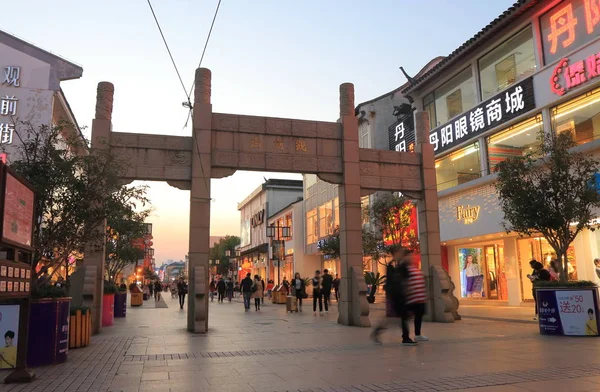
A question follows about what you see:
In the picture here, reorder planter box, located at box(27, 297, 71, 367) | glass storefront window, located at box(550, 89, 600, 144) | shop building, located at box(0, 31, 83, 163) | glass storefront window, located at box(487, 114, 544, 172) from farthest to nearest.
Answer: shop building, located at box(0, 31, 83, 163) < glass storefront window, located at box(487, 114, 544, 172) < glass storefront window, located at box(550, 89, 600, 144) < planter box, located at box(27, 297, 71, 367)

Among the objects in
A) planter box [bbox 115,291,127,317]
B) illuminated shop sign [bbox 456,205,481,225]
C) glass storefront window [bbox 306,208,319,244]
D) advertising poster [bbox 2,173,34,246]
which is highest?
glass storefront window [bbox 306,208,319,244]

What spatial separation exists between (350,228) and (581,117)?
30.5 ft

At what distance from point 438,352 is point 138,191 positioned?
23.8 ft

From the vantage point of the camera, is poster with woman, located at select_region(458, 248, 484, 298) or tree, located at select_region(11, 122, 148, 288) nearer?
tree, located at select_region(11, 122, 148, 288)

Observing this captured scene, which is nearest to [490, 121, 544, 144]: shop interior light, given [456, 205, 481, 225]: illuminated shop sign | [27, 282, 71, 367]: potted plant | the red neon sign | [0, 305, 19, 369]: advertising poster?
the red neon sign

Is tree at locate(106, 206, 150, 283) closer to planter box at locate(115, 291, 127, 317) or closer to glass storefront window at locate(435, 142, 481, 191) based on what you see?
planter box at locate(115, 291, 127, 317)

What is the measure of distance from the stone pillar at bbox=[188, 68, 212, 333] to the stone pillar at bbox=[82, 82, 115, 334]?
2.33 m

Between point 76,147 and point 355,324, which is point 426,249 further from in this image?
point 76,147

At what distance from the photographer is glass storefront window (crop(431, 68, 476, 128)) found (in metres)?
23.5

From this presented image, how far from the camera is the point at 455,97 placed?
24.5 meters

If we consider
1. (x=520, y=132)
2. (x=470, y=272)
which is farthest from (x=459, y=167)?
(x=470, y=272)

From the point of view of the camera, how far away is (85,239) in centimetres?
947

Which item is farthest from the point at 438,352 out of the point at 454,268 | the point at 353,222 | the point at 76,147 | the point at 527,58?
the point at 454,268

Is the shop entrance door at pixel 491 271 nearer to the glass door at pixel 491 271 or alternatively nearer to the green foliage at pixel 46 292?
the glass door at pixel 491 271
